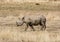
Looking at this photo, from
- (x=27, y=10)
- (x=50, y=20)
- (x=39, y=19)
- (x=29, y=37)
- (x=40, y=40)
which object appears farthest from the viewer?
(x=27, y=10)

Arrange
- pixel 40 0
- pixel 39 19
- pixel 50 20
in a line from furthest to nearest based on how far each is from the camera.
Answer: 1. pixel 40 0
2. pixel 50 20
3. pixel 39 19

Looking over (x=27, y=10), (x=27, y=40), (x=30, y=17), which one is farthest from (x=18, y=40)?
(x=27, y=10)

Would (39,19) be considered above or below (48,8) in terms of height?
above

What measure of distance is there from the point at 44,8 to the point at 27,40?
18.8 metres

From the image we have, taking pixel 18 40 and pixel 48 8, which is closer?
pixel 18 40

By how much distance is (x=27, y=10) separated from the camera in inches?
1212

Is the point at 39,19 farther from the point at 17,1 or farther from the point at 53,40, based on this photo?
Answer: the point at 17,1

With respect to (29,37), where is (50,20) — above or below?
below

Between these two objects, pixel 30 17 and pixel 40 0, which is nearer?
pixel 30 17

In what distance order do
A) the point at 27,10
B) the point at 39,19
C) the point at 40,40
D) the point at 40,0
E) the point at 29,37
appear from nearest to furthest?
the point at 40,40
the point at 29,37
the point at 39,19
the point at 27,10
the point at 40,0

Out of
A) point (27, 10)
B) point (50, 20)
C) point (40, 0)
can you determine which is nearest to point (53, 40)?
point (50, 20)

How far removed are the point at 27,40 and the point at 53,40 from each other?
3.72 feet

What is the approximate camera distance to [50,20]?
23453mm

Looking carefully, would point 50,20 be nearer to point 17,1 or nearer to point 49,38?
point 49,38
